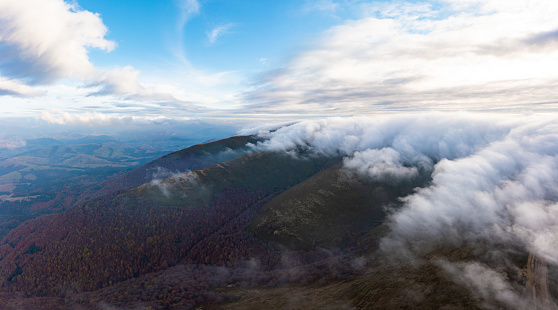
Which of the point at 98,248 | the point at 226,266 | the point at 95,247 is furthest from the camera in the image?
the point at 95,247

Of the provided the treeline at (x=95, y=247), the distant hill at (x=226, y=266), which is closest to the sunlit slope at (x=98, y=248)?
the treeline at (x=95, y=247)

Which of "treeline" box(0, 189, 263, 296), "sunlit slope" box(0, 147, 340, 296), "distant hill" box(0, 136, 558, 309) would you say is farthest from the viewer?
"sunlit slope" box(0, 147, 340, 296)

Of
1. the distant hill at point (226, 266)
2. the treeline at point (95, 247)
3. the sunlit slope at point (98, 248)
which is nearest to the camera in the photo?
the distant hill at point (226, 266)

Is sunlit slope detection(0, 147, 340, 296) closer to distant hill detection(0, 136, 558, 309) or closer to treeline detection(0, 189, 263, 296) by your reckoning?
treeline detection(0, 189, 263, 296)

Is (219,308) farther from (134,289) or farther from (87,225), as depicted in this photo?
(87,225)

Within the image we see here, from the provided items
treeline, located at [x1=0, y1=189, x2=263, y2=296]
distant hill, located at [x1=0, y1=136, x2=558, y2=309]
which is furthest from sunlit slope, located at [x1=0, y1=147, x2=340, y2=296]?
distant hill, located at [x1=0, y1=136, x2=558, y2=309]

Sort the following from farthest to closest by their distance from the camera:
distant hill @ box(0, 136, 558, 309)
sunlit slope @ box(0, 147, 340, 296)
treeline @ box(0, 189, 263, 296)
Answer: sunlit slope @ box(0, 147, 340, 296) < treeline @ box(0, 189, 263, 296) < distant hill @ box(0, 136, 558, 309)

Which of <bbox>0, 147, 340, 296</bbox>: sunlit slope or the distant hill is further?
<bbox>0, 147, 340, 296</bbox>: sunlit slope

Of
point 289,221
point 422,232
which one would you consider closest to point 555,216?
point 422,232

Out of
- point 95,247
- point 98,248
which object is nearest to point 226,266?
point 98,248

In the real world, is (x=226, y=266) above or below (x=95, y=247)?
below

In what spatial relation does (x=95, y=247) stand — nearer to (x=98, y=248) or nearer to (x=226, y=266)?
(x=98, y=248)

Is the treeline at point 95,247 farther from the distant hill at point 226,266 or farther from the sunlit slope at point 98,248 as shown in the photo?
the distant hill at point 226,266
